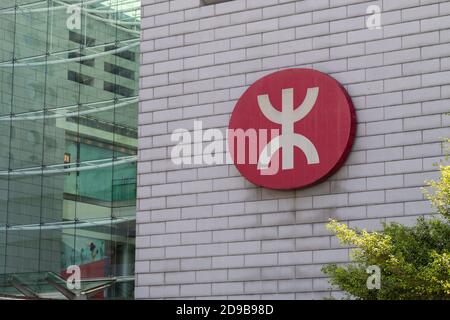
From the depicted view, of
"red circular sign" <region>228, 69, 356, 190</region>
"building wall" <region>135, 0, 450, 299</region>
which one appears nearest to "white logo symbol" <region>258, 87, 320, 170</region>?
"red circular sign" <region>228, 69, 356, 190</region>

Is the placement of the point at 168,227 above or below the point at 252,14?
below

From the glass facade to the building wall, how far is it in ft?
7.35

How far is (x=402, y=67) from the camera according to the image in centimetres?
2252

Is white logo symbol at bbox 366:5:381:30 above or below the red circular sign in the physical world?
above

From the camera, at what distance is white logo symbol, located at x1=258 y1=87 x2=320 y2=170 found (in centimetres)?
2303

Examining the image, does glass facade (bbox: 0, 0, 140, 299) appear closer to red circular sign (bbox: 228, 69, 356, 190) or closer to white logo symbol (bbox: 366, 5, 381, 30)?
red circular sign (bbox: 228, 69, 356, 190)

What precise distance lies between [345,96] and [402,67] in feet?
4.62

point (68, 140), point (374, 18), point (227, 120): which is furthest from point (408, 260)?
point (68, 140)

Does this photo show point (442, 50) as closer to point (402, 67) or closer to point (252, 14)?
point (402, 67)

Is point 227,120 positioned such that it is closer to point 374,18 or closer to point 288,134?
point 288,134

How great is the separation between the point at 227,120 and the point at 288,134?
1830 millimetres
